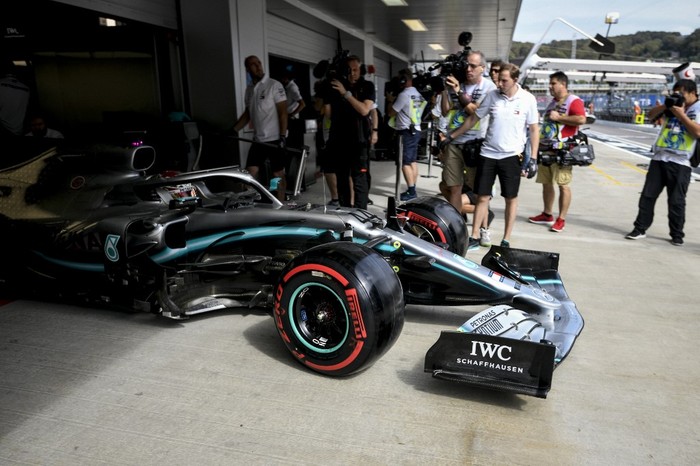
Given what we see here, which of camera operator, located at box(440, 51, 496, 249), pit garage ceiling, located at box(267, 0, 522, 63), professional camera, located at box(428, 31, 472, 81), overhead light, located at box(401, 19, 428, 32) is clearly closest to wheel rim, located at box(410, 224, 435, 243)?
camera operator, located at box(440, 51, 496, 249)

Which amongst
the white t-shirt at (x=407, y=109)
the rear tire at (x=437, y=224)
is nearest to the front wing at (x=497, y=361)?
the rear tire at (x=437, y=224)

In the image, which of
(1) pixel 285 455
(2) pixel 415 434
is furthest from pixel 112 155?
(2) pixel 415 434

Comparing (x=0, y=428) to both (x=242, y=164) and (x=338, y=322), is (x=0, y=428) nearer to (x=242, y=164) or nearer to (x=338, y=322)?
(x=338, y=322)

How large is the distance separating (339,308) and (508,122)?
9.86ft

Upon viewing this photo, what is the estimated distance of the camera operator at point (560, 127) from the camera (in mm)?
5775

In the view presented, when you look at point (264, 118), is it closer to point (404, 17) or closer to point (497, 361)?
point (497, 361)

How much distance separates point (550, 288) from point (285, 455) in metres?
2.17

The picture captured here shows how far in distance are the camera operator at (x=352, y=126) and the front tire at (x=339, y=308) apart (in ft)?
9.07

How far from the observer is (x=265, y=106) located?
21.4 feet

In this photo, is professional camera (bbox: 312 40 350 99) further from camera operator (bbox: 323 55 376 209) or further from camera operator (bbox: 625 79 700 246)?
camera operator (bbox: 625 79 700 246)

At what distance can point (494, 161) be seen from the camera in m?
5.00

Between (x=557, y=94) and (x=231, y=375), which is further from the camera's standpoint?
(x=557, y=94)

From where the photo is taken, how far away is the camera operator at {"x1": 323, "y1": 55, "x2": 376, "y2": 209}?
5352 mm

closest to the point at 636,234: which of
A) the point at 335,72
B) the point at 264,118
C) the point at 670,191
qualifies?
the point at 670,191
